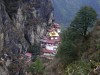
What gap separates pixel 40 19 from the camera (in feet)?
283

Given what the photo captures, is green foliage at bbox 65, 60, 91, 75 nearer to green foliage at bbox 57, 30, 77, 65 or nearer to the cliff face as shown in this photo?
green foliage at bbox 57, 30, 77, 65

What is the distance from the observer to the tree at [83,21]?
86.4 ft

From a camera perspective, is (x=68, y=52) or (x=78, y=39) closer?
(x=68, y=52)

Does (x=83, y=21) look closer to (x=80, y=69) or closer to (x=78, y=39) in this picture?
(x=78, y=39)

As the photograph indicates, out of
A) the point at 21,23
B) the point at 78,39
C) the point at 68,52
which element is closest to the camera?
the point at 68,52

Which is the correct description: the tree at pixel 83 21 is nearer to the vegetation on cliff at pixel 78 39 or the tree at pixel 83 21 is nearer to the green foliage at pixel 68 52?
the vegetation on cliff at pixel 78 39

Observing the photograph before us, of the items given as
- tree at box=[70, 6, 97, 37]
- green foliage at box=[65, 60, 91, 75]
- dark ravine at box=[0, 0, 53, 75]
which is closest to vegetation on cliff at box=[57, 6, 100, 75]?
tree at box=[70, 6, 97, 37]

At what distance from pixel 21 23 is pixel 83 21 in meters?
46.7

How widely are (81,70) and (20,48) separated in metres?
48.3

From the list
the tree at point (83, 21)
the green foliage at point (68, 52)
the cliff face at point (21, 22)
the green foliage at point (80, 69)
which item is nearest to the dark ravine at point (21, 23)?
the cliff face at point (21, 22)

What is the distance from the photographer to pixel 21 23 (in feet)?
236

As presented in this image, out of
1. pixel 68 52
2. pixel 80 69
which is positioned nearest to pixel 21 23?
pixel 68 52

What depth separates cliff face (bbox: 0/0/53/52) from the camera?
61.1 meters

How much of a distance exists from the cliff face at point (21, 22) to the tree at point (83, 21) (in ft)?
112
